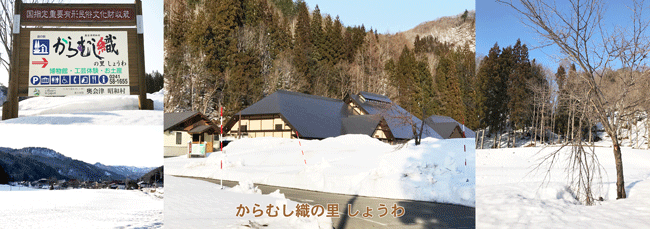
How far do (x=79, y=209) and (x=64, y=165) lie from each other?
92 cm

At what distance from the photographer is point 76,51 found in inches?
181

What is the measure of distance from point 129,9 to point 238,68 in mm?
1416

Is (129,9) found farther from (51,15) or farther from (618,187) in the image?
(618,187)

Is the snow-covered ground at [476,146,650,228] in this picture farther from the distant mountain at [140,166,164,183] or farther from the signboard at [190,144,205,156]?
the distant mountain at [140,166,164,183]

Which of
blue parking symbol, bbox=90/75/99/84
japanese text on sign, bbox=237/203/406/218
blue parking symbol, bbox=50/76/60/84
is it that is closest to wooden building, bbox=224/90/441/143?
japanese text on sign, bbox=237/203/406/218

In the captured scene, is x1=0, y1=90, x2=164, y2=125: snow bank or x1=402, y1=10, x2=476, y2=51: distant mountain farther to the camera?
x1=402, y1=10, x2=476, y2=51: distant mountain

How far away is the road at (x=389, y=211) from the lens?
14.3ft

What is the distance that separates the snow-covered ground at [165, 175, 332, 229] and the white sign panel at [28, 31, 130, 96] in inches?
49.9

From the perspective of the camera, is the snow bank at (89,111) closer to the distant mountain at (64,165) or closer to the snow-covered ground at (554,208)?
the distant mountain at (64,165)

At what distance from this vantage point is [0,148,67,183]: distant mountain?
5.04 meters

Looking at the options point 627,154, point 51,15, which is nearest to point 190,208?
point 51,15

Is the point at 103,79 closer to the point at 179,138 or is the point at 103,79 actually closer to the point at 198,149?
the point at 179,138

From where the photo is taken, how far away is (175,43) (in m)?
5.21

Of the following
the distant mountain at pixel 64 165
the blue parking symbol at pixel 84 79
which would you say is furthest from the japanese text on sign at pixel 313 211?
the blue parking symbol at pixel 84 79
